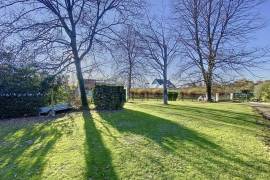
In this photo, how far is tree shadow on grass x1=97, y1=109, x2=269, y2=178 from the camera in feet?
16.6

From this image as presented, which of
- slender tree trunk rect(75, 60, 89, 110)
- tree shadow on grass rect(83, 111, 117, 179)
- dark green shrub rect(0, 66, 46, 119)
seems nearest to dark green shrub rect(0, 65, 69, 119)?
dark green shrub rect(0, 66, 46, 119)

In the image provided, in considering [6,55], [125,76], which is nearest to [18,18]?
[6,55]

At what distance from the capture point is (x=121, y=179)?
15.2 feet

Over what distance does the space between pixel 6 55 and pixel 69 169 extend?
10.4 metres

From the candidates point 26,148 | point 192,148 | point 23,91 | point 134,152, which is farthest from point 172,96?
point 134,152

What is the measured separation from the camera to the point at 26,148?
22.5 ft

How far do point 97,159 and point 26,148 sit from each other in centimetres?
227

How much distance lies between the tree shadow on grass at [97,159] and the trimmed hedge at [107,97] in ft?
17.6

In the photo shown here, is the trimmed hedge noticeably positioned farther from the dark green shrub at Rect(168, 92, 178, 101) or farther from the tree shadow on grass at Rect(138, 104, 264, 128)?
the dark green shrub at Rect(168, 92, 178, 101)

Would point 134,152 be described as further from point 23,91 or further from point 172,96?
point 172,96

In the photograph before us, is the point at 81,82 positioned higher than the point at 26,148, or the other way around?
the point at 81,82

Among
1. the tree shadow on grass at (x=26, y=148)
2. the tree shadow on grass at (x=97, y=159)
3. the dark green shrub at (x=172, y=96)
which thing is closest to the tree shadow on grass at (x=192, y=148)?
the tree shadow on grass at (x=97, y=159)

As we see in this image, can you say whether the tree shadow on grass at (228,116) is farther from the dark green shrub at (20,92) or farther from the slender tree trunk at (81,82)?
the dark green shrub at (20,92)

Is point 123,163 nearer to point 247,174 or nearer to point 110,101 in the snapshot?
point 247,174
